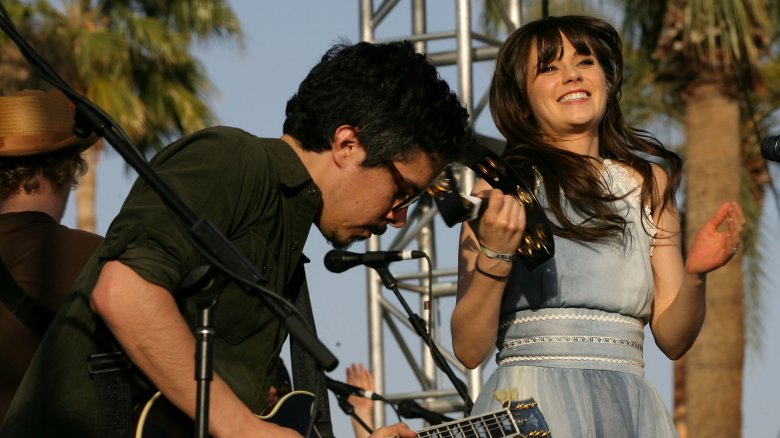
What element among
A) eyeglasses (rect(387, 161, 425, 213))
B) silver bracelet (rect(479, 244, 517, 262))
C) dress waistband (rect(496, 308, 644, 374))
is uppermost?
eyeglasses (rect(387, 161, 425, 213))

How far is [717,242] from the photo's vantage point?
12.1 ft

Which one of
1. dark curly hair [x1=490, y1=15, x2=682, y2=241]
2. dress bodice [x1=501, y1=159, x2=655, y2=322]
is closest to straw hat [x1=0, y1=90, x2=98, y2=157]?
dark curly hair [x1=490, y1=15, x2=682, y2=241]

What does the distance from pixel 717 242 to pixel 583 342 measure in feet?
1.45

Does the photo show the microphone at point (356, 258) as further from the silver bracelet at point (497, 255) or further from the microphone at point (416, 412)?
the microphone at point (416, 412)

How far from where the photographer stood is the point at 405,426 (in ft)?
10.9

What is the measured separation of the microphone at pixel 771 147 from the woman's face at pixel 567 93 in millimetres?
624

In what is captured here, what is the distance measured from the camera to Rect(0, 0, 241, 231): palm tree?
16359mm

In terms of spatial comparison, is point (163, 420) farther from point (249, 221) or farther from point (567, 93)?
point (567, 93)

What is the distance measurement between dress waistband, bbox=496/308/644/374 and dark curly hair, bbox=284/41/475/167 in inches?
26.9

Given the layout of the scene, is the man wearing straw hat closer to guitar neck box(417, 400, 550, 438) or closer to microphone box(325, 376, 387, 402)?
guitar neck box(417, 400, 550, 438)

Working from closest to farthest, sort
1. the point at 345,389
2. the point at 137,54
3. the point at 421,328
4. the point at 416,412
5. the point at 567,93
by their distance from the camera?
1. the point at 567,93
2. the point at 421,328
3. the point at 345,389
4. the point at 416,412
5. the point at 137,54

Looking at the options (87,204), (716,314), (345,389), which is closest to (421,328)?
(345,389)

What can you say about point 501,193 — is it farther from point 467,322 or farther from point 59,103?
point 59,103

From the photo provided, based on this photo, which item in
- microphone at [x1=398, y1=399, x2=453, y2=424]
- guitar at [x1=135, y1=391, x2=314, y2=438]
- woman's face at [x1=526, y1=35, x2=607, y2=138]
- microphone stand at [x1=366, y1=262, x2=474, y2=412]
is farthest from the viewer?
microphone at [x1=398, y1=399, x2=453, y2=424]
